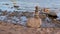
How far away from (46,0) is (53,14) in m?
2.13

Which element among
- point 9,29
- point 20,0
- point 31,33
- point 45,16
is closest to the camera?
point 31,33

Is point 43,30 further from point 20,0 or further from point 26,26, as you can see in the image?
point 20,0

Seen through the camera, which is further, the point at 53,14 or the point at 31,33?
the point at 53,14

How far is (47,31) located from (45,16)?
0.62 meters

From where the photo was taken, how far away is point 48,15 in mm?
2223

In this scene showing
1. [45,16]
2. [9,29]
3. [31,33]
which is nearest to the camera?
[31,33]

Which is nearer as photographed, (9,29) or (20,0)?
(9,29)

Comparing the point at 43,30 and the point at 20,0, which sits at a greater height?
the point at 20,0

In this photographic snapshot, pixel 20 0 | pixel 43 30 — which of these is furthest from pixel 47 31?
pixel 20 0

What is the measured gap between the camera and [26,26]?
5.37ft

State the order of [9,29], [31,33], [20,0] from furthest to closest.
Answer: [20,0] < [9,29] < [31,33]

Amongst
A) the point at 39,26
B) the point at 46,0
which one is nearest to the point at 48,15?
the point at 39,26

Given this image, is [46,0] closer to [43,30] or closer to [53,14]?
[53,14]

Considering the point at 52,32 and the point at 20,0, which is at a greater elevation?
the point at 20,0
